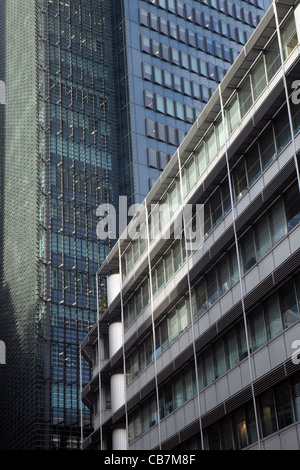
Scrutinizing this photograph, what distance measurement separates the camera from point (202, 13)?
116 m

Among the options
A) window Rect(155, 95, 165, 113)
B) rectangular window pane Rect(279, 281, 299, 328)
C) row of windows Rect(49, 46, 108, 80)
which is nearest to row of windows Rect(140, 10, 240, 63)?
row of windows Rect(49, 46, 108, 80)

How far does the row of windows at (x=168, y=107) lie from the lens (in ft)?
340

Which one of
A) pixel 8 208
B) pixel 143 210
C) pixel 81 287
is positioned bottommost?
pixel 143 210

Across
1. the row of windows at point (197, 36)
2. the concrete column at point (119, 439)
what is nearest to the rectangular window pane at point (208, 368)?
the concrete column at point (119, 439)

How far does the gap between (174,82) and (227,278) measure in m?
72.4

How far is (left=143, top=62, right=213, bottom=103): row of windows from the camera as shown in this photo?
10544 cm

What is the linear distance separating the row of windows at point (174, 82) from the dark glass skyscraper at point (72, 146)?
14 cm

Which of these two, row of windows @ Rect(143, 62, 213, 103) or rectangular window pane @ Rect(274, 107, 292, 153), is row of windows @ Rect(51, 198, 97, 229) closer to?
row of windows @ Rect(143, 62, 213, 103)

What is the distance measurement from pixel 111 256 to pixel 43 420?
4455cm

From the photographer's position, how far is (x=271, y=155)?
33.9m

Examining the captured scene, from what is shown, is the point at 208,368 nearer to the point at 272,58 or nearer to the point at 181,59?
the point at 272,58

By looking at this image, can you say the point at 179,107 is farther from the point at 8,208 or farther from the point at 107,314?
the point at 107,314

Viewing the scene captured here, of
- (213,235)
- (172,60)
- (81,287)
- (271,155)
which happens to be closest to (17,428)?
(81,287)

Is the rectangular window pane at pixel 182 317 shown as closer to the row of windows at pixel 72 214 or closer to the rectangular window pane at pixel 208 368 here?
the rectangular window pane at pixel 208 368
